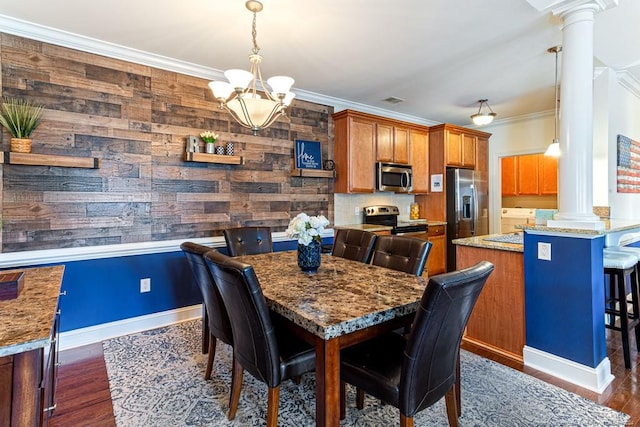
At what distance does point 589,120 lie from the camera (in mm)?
2217

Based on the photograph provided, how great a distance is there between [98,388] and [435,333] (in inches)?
87.9

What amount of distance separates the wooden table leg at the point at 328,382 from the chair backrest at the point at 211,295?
2.53 feet

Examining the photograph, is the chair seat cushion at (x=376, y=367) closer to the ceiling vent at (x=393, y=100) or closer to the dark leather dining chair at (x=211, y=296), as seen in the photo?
the dark leather dining chair at (x=211, y=296)

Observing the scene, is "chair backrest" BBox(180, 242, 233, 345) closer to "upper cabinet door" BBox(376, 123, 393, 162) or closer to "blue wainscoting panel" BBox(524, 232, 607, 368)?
"blue wainscoting panel" BBox(524, 232, 607, 368)

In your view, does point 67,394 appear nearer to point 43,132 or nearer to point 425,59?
point 43,132

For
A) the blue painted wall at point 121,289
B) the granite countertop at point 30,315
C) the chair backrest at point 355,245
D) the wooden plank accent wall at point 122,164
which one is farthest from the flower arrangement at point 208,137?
the granite countertop at point 30,315

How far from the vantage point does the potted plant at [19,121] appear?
8.18 ft

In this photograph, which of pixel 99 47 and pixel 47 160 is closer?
pixel 47 160

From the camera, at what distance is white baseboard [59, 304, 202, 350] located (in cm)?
277

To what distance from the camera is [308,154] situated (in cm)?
421

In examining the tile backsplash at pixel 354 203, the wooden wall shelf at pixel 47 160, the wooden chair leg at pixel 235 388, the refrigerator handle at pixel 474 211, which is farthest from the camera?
the refrigerator handle at pixel 474 211

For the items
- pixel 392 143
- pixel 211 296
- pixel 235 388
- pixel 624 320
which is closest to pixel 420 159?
pixel 392 143

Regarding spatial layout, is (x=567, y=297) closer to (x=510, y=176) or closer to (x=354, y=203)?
(x=354, y=203)

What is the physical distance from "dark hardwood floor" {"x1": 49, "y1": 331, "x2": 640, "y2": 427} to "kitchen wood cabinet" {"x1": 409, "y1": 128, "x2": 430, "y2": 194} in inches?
116
